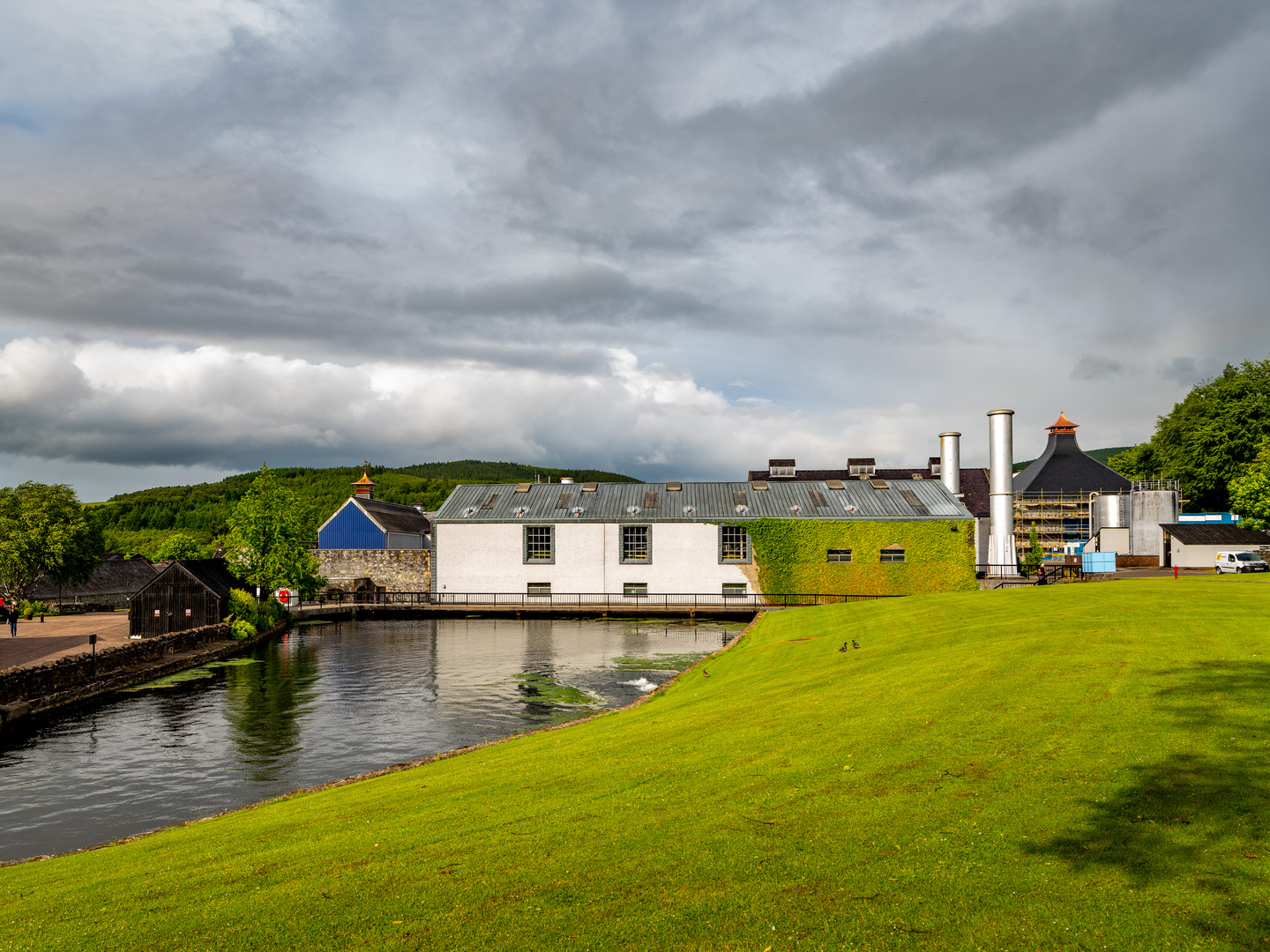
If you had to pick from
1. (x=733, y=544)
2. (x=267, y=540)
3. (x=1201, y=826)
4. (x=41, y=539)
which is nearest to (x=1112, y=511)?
(x=733, y=544)

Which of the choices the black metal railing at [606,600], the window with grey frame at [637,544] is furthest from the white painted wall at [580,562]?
the black metal railing at [606,600]

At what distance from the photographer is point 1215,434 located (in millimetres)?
66938

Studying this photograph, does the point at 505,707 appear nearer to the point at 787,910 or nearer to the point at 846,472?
the point at 787,910

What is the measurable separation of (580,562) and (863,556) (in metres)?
21.0

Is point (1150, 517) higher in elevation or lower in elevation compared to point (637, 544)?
higher

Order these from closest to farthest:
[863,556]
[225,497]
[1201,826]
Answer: [1201,826] < [863,556] < [225,497]

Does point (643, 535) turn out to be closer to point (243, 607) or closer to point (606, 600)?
point (606, 600)

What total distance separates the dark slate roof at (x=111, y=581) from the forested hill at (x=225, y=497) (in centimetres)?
5046

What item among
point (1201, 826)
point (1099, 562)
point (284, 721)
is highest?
point (1201, 826)

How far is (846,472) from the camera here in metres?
96.4

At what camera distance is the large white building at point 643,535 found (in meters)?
56.8

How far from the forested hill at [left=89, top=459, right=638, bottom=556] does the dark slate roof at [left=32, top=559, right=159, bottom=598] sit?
50.5 metres

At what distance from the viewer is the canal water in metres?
16.6

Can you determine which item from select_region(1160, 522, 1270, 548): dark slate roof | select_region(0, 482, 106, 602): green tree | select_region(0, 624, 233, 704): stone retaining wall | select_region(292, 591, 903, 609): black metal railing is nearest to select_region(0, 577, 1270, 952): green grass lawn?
select_region(0, 624, 233, 704): stone retaining wall
